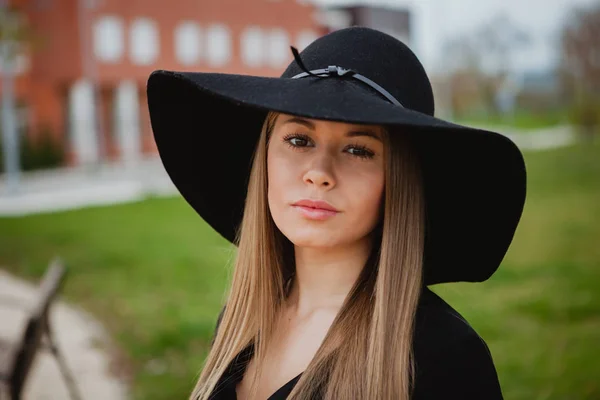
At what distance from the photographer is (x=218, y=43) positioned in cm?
2230

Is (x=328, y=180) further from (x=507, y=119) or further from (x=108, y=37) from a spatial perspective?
(x=108, y=37)

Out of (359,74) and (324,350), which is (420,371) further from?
(359,74)

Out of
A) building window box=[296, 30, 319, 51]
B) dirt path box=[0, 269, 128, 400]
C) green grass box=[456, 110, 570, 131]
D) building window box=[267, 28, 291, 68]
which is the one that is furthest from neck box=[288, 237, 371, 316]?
building window box=[296, 30, 319, 51]

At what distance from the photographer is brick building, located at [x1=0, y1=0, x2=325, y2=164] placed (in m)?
21.7

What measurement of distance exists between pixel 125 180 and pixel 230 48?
6611mm

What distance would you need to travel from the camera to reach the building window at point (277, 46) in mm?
21964

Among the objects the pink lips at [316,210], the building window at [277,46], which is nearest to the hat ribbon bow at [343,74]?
the pink lips at [316,210]

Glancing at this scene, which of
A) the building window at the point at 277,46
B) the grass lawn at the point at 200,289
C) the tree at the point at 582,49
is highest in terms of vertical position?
the building window at the point at 277,46

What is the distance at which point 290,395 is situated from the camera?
1425 millimetres

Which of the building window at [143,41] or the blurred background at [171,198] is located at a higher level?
the building window at [143,41]

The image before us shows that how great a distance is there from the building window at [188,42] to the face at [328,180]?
837 inches

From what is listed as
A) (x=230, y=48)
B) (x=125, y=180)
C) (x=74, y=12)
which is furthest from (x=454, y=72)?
(x=74, y=12)

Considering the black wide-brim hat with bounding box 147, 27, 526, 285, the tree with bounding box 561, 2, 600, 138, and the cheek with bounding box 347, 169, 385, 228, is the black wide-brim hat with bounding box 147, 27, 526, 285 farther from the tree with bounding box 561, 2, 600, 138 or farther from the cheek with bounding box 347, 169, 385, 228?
the tree with bounding box 561, 2, 600, 138

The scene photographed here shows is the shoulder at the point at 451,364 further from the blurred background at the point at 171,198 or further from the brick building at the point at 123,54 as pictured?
the brick building at the point at 123,54
